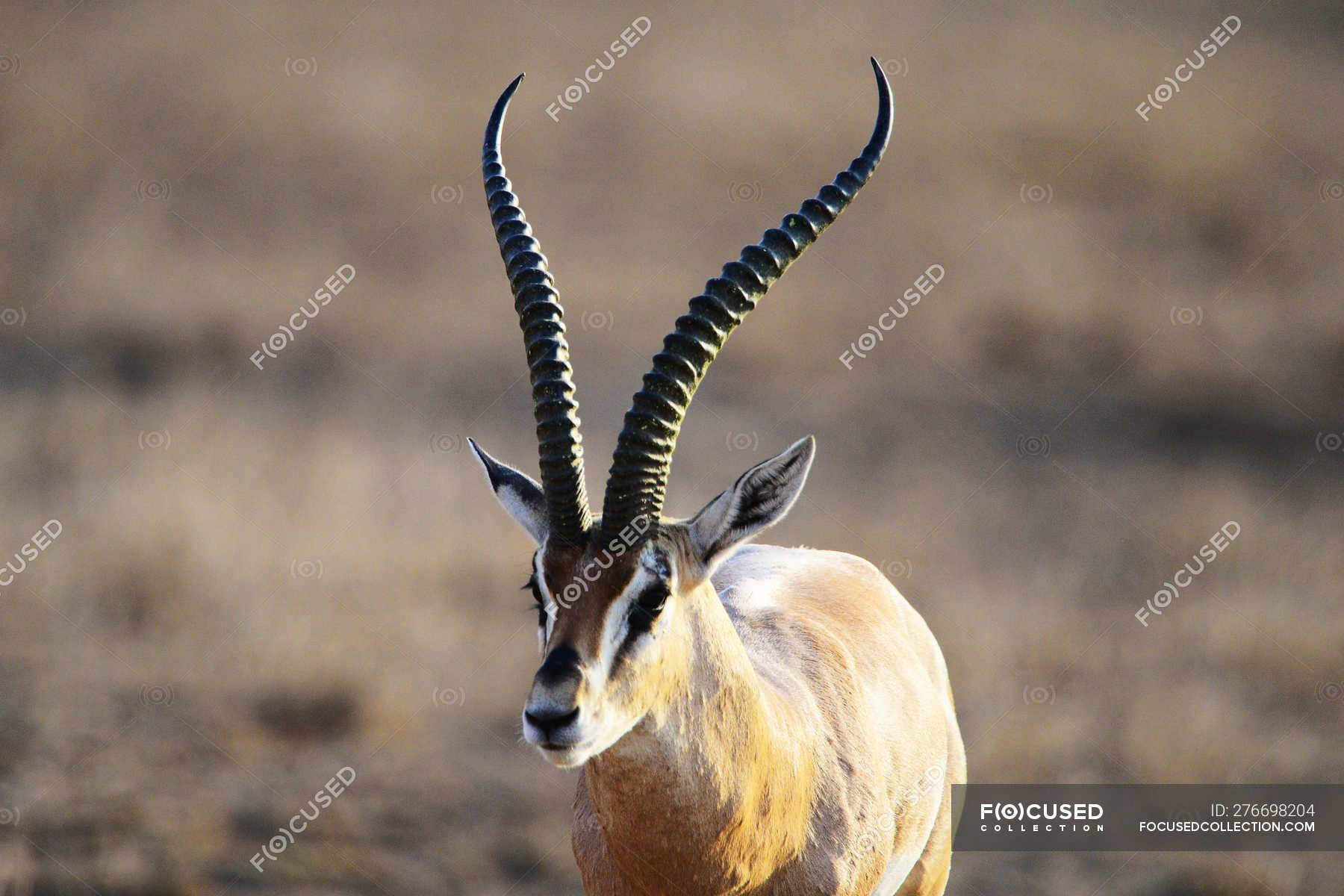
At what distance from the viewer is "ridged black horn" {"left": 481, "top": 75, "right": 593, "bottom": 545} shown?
163 inches

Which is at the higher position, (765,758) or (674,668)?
(674,668)

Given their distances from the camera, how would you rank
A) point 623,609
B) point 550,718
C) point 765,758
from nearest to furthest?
point 550,718 < point 623,609 < point 765,758

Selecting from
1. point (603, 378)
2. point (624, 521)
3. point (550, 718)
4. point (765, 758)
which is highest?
point (624, 521)

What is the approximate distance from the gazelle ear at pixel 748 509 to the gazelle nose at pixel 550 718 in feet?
2.97

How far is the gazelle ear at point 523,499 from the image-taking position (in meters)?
4.56

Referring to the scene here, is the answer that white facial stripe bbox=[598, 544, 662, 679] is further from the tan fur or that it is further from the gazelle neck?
the gazelle neck

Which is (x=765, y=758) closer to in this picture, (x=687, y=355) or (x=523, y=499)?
(x=523, y=499)

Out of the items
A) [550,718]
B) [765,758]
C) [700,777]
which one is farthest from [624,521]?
[765,758]

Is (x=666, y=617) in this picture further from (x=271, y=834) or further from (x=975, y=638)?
(x=975, y=638)

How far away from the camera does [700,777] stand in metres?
4.28

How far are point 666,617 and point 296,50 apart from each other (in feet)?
43.4

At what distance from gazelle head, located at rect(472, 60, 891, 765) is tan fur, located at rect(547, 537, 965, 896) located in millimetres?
26

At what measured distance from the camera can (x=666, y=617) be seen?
4.09 meters

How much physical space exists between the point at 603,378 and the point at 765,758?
9675 millimetres
